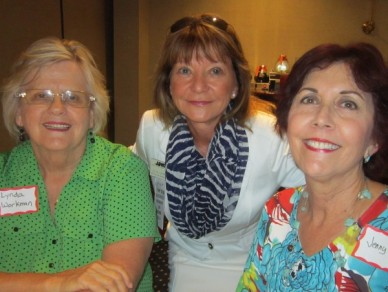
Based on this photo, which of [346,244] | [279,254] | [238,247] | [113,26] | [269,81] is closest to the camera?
[346,244]

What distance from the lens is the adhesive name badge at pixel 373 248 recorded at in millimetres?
1132

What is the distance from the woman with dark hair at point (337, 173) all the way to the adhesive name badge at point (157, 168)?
86 centimetres

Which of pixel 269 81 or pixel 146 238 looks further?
pixel 269 81

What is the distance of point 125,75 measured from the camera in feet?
18.9

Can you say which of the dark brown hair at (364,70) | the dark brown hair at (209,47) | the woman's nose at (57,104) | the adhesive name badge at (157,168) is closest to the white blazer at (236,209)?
the adhesive name badge at (157,168)

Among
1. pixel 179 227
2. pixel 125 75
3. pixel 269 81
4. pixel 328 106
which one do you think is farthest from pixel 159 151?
pixel 125 75

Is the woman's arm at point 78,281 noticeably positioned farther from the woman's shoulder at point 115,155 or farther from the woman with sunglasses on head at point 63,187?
the woman's shoulder at point 115,155

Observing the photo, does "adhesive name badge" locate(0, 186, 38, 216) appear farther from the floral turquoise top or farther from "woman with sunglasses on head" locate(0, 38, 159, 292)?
the floral turquoise top

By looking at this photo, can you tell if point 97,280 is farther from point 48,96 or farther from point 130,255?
point 48,96

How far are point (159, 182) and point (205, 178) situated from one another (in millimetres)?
332

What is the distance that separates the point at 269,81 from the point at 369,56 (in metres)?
4.08

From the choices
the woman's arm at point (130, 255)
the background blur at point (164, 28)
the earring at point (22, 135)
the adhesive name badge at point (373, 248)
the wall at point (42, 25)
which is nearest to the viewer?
the adhesive name badge at point (373, 248)

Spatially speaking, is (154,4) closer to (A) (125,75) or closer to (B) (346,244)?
(A) (125,75)

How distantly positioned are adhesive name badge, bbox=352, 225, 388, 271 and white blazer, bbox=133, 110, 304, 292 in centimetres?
73
